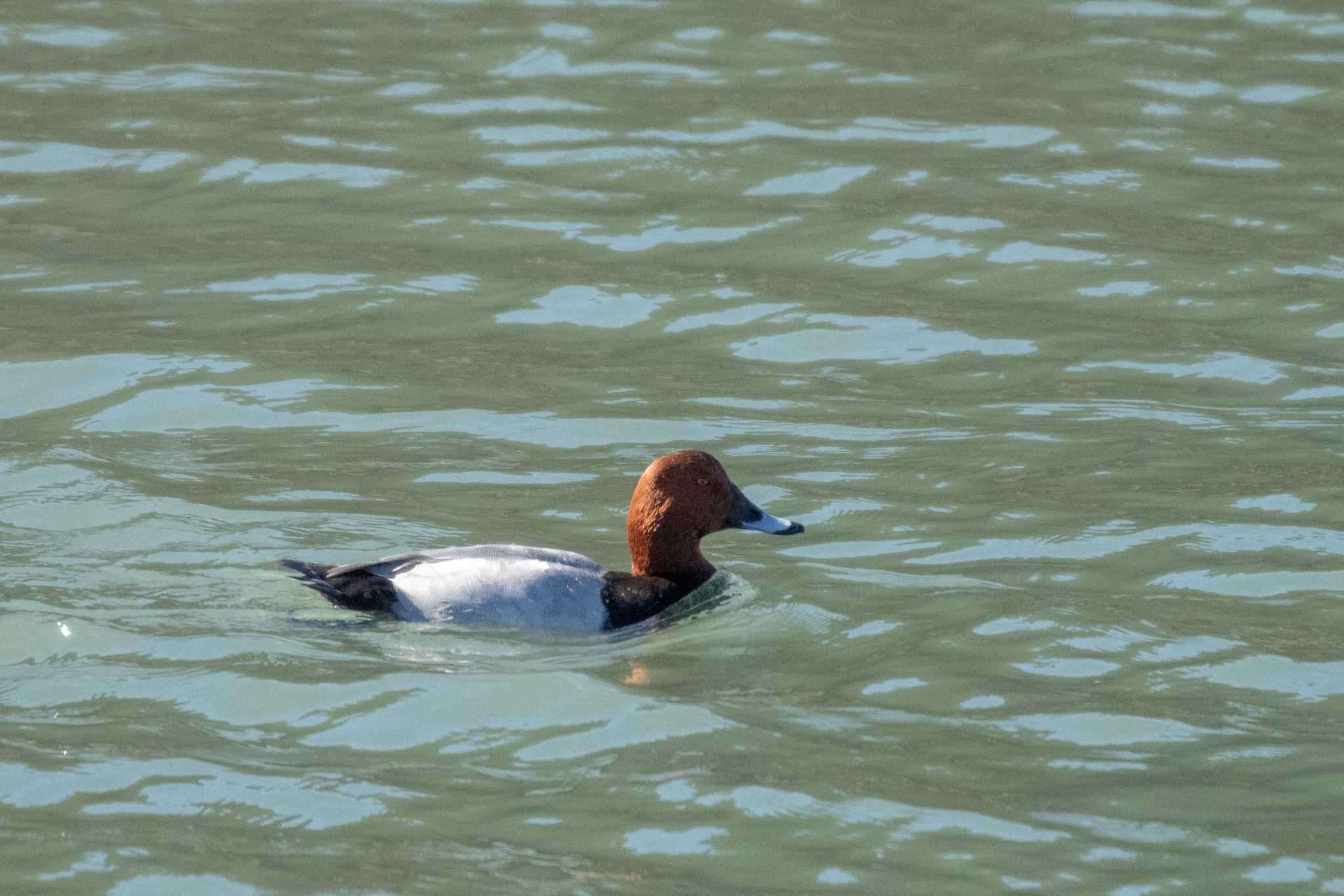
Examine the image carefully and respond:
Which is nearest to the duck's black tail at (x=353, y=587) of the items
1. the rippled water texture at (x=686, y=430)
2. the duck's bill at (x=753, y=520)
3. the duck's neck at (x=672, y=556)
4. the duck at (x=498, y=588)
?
the duck at (x=498, y=588)

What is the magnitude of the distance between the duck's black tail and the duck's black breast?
2.75 feet

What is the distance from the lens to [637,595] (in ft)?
25.9

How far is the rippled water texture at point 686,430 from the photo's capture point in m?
5.97

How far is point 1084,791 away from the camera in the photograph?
20.1 ft

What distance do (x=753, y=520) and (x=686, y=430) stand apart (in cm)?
163

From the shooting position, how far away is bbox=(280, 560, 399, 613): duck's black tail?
768cm

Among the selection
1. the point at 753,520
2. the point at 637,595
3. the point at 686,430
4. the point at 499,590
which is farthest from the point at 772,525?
the point at 686,430

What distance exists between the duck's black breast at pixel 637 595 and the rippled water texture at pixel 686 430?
0.11 meters

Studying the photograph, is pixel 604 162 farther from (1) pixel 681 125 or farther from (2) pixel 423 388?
(2) pixel 423 388

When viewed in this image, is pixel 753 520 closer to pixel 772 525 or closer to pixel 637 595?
pixel 772 525

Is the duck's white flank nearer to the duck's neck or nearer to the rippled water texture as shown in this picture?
the rippled water texture

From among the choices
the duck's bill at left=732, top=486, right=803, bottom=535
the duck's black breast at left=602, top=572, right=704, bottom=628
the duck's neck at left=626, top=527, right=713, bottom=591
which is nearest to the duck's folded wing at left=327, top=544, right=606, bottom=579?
the duck's black breast at left=602, top=572, right=704, bottom=628

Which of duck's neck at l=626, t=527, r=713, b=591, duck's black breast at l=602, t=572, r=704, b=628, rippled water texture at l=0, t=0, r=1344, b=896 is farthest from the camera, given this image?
duck's neck at l=626, t=527, r=713, b=591

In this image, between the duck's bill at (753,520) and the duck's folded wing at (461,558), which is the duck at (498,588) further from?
the duck's bill at (753,520)
